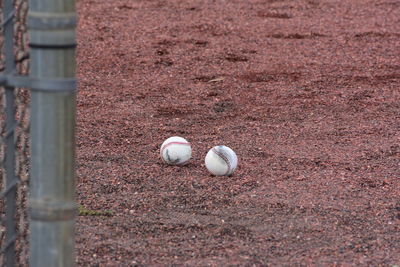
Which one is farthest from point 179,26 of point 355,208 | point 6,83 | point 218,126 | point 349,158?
point 6,83

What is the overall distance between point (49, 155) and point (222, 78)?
5.68 meters

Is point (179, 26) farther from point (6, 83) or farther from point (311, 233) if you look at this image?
point (6, 83)

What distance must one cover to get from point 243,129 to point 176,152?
3.70 feet

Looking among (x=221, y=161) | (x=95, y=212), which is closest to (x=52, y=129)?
(x=95, y=212)

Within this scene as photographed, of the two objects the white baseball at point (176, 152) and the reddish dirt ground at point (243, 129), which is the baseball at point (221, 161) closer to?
the reddish dirt ground at point (243, 129)

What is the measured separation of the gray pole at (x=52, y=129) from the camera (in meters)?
2.29

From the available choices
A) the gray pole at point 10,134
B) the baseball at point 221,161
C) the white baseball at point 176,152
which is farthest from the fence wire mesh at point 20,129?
the baseball at point 221,161

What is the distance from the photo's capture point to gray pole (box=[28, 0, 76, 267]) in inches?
90.1

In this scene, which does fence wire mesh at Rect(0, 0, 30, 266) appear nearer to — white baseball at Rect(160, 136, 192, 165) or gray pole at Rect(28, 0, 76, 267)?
gray pole at Rect(28, 0, 76, 267)

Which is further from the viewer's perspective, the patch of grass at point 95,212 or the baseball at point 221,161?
the baseball at point 221,161

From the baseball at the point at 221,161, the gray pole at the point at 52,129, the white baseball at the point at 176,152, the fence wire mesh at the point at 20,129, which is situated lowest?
the gray pole at the point at 52,129

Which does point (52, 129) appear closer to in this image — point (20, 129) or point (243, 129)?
point (20, 129)

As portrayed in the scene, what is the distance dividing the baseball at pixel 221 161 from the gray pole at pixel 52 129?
2.90 meters

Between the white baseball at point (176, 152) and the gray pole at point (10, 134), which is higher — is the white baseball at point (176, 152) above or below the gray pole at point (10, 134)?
above
